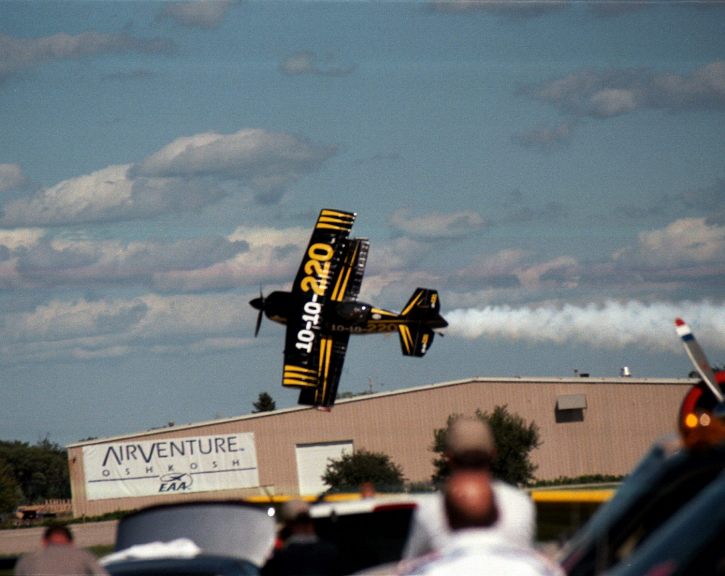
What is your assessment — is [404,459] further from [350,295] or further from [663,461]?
[663,461]

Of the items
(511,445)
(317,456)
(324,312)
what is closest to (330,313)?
(324,312)

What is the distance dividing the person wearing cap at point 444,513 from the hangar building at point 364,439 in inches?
2600

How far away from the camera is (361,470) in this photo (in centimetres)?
6988

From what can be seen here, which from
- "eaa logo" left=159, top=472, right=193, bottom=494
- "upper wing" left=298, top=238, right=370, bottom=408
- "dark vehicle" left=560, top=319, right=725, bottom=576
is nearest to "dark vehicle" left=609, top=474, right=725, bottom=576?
"dark vehicle" left=560, top=319, right=725, bottom=576

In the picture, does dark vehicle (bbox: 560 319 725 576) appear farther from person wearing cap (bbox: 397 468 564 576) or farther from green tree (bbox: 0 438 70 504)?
green tree (bbox: 0 438 70 504)

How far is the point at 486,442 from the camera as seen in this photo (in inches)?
166

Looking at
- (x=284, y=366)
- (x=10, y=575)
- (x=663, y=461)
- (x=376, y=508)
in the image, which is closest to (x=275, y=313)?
(x=284, y=366)

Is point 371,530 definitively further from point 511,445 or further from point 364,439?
point 364,439

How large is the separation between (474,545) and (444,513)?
0.77 feet

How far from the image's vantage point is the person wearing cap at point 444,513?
4184mm

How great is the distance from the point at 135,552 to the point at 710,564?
221 inches

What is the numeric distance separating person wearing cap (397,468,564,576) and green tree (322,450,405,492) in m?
63.5

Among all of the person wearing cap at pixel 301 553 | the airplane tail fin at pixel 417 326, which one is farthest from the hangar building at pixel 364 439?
the person wearing cap at pixel 301 553

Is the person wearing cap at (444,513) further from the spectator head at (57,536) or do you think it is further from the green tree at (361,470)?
the green tree at (361,470)
